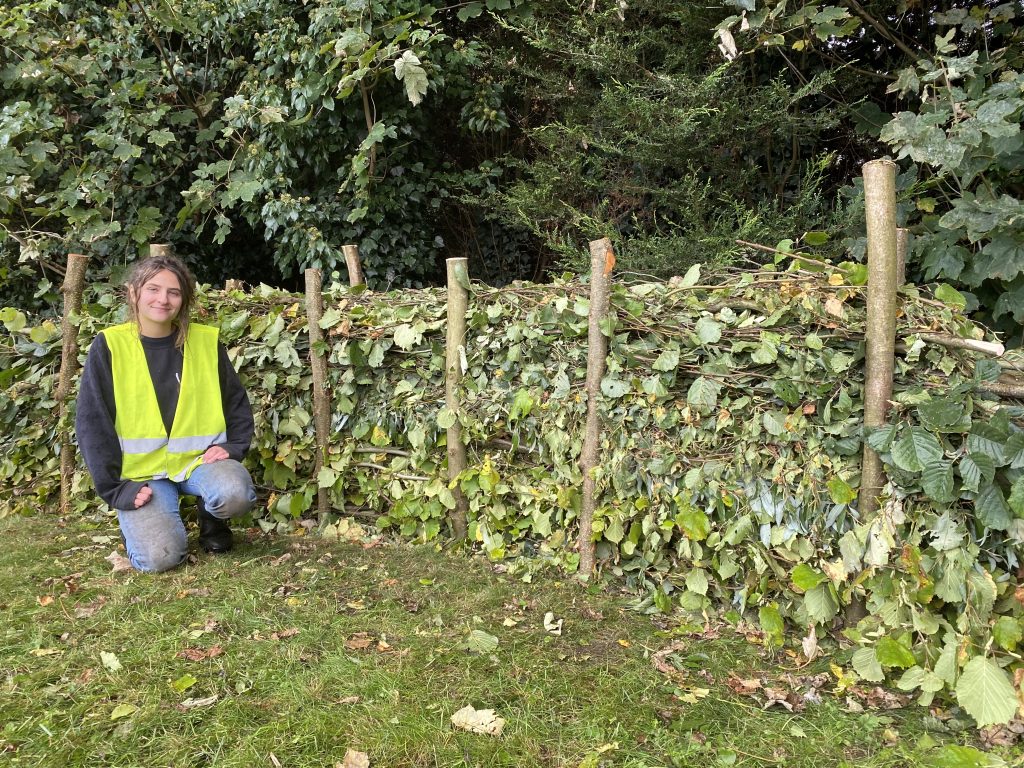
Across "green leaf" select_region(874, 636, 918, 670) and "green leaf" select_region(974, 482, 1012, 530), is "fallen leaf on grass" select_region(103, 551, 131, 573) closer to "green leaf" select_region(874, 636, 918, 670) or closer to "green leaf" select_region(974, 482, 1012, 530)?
"green leaf" select_region(874, 636, 918, 670)

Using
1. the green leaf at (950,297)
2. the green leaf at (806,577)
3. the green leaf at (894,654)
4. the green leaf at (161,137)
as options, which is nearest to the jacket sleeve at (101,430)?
the green leaf at (161,137)

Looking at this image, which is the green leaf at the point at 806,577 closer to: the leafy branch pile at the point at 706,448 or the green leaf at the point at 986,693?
the leafy branch pile at the point at 706,448

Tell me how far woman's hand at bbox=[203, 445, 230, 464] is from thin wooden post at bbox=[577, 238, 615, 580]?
1.84 m

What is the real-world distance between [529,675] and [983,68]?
378 centimetres

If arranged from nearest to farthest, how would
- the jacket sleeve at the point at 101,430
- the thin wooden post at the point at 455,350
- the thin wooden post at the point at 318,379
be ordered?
the jacket sleeve at the point at 101,430 < the thin wooden post at the point at 455,350 < the thin wooden post at the point at 318,379

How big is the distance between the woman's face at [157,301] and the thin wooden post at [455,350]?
1.36m

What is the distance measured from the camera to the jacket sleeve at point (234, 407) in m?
3.49

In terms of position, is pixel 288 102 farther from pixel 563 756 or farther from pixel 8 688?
pixel 563 756

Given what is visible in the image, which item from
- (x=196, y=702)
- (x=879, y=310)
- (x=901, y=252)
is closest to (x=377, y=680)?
(x=196, y=702)

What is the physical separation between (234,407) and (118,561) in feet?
3.13

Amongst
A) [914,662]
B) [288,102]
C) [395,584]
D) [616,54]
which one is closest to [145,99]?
[288,102]

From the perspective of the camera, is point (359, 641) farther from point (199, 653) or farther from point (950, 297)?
point (950, 297)

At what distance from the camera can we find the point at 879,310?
2.47m

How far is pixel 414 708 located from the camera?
2.16m
